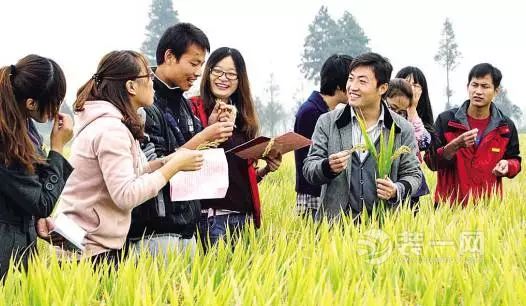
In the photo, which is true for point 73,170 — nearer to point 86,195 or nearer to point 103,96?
point 86,195

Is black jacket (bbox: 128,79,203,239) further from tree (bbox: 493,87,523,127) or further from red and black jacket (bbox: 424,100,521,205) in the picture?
tree (bbox: 493,87,523,127)

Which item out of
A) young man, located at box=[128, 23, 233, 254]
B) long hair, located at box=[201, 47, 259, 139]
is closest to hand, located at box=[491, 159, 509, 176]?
long hair, located at box=[201, 47, 259, 139]

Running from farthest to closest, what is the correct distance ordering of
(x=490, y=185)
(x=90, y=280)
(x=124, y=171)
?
(x=490, y=185), (x=124, y=171), (x=90, y=280)

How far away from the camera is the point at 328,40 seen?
160 ft

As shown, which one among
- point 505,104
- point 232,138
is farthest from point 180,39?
point 505,104

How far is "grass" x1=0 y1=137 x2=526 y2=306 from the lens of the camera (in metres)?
1.47

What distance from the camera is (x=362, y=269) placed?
1.88 meters

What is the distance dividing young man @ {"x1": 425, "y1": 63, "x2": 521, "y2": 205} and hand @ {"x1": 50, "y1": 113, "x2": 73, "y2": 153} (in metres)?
2.25

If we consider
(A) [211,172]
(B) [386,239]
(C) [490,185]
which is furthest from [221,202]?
(C) [490,185]

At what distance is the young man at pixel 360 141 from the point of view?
8.68ft

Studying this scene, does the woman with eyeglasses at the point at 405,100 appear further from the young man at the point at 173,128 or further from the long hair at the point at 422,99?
the young man at the point at 173,128

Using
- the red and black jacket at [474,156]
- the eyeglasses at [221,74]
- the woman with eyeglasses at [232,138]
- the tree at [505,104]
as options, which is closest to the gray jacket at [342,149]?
the woman with eyeglasses at [232,138]

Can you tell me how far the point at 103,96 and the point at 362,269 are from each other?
1.04 metres

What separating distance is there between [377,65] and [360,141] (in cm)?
37
